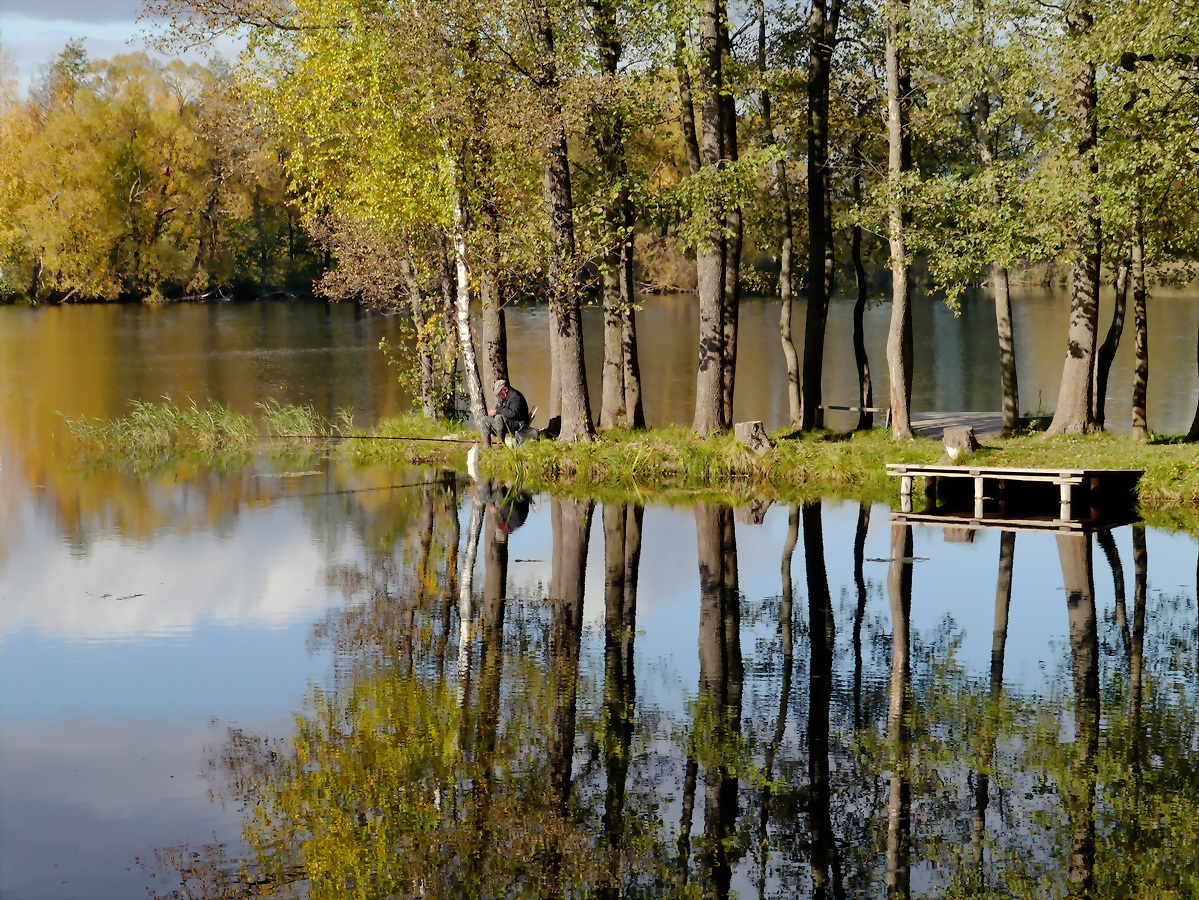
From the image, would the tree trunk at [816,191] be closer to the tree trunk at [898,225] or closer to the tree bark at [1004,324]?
the tree trunk at [898,225]

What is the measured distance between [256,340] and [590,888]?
57461 millimetres

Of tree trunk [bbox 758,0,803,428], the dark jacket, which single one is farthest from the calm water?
tree trunk [bbox 758,0,803,428]

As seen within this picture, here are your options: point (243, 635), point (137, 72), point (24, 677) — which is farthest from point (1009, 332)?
point (137, 72)

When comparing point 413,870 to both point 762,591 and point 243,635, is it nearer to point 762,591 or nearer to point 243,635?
point 243,635

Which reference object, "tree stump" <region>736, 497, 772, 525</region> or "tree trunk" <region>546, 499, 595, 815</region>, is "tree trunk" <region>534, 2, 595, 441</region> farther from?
"tree stump" <region>736, 497, 772, 525</region>

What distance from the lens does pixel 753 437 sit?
22828 millimetres

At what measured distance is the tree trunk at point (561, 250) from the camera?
22078 mm

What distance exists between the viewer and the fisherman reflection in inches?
740

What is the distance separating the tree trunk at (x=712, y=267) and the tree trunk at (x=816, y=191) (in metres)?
2.13

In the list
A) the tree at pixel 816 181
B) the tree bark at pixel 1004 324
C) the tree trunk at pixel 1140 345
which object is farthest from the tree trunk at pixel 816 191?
the tree trunk at pixel 1140 345

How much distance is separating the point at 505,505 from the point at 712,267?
612 cm

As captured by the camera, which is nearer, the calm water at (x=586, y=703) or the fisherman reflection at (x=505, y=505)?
the calm water at (x=586, y=703)

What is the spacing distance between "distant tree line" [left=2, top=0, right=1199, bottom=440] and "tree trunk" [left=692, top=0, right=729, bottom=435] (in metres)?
0.05

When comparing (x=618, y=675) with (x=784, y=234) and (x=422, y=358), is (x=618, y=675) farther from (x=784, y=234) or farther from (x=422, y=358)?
(x=784, y=234)
